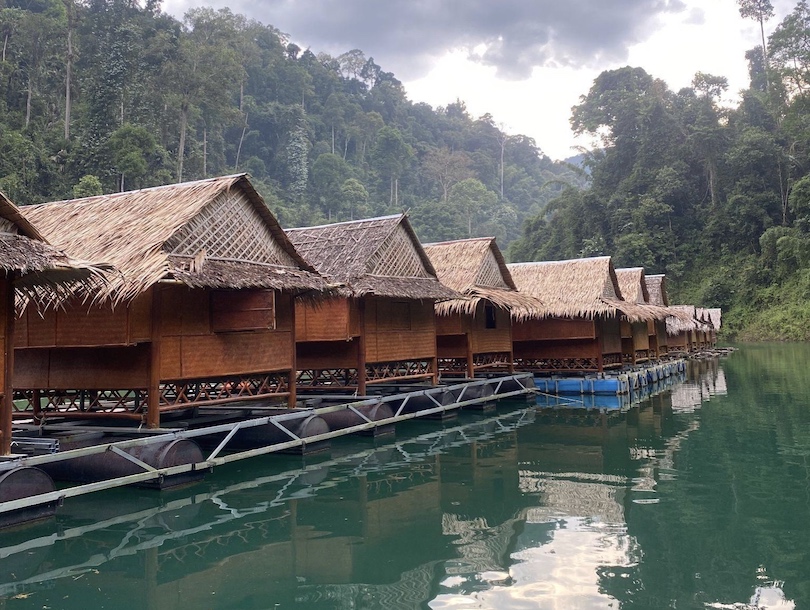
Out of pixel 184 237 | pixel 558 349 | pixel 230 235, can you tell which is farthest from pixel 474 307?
pixel 184 237

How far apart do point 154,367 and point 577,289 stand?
1474 centimetres

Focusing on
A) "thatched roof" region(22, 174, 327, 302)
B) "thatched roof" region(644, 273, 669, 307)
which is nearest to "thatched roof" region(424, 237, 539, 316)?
"thatched roof" region(22, 174, 327, 302)

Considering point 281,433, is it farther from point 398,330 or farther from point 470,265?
point 470,265

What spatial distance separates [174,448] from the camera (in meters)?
8.81

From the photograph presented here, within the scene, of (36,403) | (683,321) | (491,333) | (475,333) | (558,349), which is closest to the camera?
(36,403)

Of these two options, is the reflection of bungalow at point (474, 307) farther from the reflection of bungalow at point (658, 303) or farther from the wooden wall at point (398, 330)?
the reflection of bungalow at point (658, 303)

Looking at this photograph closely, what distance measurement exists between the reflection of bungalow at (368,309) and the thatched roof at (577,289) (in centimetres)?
576

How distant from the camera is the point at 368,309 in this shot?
14.4 metres

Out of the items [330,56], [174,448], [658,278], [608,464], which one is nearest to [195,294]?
[174,448]

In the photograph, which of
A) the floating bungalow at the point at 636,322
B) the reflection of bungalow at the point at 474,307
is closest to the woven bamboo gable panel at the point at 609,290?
the floating bungalow at the point at 636,322

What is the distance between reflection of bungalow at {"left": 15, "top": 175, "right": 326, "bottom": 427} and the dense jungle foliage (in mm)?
21370

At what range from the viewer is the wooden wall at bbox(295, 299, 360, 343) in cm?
1370

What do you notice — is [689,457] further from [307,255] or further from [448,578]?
[307,255]

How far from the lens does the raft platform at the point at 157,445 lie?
7254 mm
